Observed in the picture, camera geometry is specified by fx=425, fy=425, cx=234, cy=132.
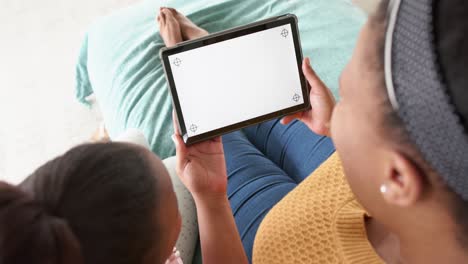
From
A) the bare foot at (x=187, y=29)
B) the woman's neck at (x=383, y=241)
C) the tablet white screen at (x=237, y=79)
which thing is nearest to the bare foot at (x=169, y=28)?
the bare foot at (x=187, y=29)

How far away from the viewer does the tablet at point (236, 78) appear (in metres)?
0.73

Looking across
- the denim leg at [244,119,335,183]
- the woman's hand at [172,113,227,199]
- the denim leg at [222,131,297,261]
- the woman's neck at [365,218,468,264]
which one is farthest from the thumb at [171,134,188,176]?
the woman's neck at [365,218,468,264]

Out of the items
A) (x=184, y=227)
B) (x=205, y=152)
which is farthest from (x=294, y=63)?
(x=184, y=227)

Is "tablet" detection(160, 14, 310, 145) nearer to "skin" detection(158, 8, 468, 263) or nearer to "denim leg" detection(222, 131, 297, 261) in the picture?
"denim leg" detection(222, 131, 297, 261)

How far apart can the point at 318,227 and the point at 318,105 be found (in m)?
0.24

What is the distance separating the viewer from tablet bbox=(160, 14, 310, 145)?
28.9 inches

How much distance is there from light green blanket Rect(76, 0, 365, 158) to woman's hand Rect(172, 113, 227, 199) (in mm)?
171

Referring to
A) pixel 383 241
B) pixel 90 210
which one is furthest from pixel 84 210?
pixel 383 241

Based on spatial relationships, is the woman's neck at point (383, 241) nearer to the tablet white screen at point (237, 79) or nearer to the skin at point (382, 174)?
the skin at point (382, 174)

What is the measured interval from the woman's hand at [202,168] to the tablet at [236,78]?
19mm

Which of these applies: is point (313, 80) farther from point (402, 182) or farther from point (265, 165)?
point (402, 182)

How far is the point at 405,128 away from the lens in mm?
351

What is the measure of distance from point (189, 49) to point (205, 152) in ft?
0.60

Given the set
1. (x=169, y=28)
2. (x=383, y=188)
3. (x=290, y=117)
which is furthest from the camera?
(x=169, y=28)
